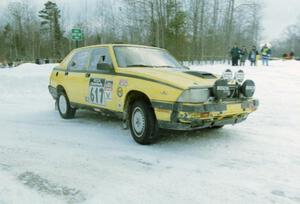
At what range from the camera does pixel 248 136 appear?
5961 millimetres

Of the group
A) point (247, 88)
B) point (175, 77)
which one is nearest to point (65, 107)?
point (175, 77)

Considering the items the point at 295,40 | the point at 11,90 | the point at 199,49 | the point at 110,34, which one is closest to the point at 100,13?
the point at 110,34

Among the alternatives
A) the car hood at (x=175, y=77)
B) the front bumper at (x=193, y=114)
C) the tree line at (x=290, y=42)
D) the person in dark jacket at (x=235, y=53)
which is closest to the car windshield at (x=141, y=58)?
the car hood at (x=175, y=77)

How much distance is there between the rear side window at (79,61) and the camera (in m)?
7.12

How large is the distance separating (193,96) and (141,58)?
1839 mm

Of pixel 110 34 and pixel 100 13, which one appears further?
pixel 100 13

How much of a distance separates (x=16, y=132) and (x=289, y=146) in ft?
16.4

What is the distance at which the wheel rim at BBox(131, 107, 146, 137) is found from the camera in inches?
211

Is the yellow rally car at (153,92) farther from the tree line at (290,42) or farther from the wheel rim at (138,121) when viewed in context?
the tree line at (290,42)

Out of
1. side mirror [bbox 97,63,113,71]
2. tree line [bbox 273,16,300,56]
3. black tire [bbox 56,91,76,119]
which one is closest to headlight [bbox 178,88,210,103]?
side mirror [bbox 97,63,113,71]

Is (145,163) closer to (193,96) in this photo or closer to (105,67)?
(193,96)

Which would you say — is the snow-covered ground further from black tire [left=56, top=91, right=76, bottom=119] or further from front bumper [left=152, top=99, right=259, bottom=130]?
front bumper [left=152, top=99, right=259, bottom=130]

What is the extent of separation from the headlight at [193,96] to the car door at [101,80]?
1638mm

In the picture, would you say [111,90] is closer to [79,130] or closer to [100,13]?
[79,130]
